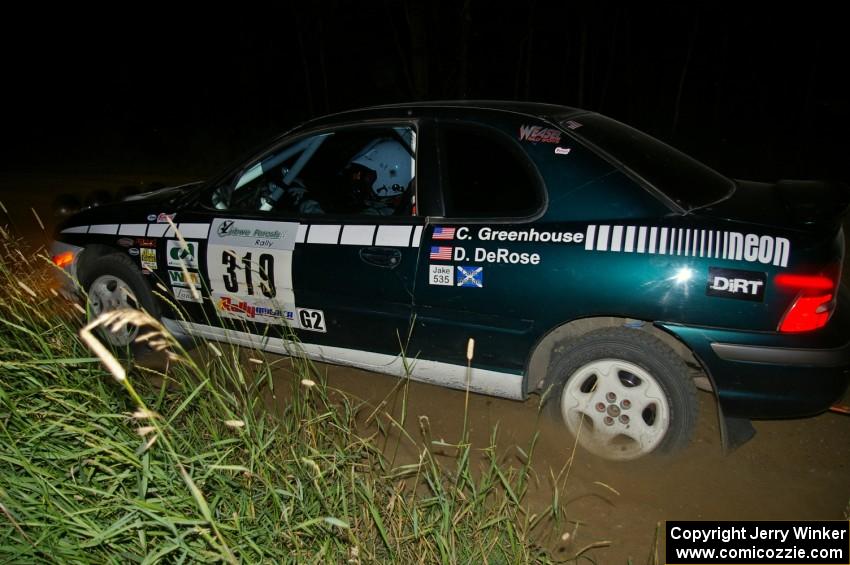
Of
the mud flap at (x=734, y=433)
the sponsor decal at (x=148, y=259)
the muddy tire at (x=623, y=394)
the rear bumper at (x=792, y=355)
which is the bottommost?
the mud flap at (x=734, y=433)

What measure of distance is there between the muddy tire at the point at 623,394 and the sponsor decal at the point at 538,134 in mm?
966

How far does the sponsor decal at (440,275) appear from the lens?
3.30 metres

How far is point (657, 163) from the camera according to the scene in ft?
11.0

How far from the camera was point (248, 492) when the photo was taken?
2447 millimetres

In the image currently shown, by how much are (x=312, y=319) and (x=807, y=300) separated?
2425mm

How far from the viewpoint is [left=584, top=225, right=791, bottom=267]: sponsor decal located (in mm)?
2818

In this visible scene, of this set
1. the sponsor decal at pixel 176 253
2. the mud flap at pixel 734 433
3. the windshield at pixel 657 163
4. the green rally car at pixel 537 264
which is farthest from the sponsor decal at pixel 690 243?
the sponsor decal at pixel 176 253

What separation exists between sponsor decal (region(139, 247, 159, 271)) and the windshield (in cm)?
258

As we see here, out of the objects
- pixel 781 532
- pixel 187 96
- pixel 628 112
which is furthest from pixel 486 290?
pixel 187 96

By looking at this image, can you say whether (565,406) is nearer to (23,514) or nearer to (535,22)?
(23,514)

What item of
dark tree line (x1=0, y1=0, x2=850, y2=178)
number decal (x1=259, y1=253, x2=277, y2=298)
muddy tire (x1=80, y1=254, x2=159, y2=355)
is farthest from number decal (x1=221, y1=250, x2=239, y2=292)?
dark tree line (x1=0, y1=0, x2=850, y2=178)

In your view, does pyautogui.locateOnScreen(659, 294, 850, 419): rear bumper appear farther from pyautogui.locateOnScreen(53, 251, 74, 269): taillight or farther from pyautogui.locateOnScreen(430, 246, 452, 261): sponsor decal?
pyautogui.locateOnScreen(53, 251, 74, 269): taillight

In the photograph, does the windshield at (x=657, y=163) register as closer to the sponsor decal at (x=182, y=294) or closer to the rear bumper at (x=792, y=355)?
the rear bumper at (x=792, y=355)

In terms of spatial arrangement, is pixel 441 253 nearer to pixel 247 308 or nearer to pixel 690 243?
pixel 690 243
